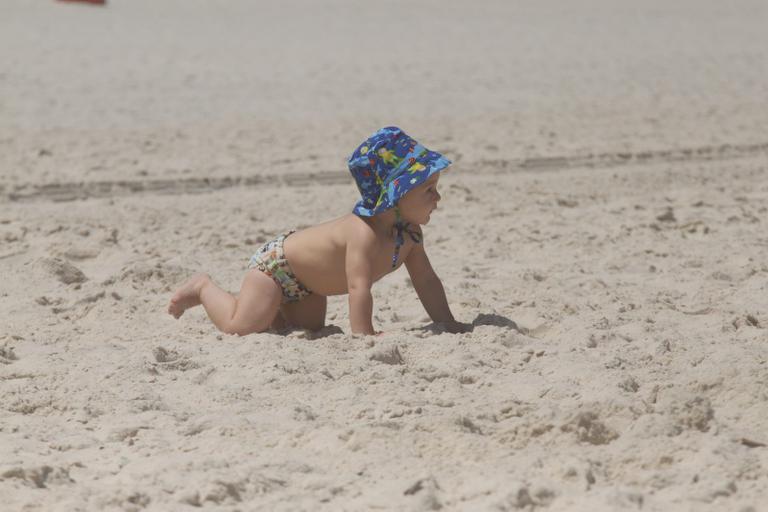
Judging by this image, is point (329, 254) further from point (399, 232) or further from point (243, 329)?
point (243, 329)

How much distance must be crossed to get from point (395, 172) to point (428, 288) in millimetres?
481

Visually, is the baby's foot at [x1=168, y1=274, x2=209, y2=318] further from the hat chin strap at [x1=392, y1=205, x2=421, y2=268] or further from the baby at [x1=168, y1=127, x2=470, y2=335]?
the hat chin strap at [x1=392, y1=205, x2=421, y2=268]

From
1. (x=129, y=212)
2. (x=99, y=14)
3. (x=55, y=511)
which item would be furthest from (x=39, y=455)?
(x=99, y=14)

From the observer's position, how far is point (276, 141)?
29.9 feet

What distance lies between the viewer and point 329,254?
14.9 feet

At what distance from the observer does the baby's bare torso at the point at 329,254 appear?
4.50 m

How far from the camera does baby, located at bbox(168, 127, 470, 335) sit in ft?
14.4

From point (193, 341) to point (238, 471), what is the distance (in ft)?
4.07

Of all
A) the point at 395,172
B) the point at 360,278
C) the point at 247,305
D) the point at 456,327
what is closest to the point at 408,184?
the point at 395,172

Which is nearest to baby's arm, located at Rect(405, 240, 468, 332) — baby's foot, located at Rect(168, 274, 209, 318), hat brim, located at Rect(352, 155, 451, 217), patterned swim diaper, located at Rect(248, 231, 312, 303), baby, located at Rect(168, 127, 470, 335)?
baby, located at Rect(168, 127, 470, 335)

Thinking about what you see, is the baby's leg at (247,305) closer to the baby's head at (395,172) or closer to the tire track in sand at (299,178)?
the baby's head at (395,172)

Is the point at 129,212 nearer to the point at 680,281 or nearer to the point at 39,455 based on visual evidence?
the point at 680,281

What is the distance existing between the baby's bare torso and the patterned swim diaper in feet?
0.07

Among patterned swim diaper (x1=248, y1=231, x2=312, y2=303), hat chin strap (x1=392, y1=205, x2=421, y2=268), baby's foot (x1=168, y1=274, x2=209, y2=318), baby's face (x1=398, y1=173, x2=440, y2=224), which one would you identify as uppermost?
baby's face (x1=398, y1=173, x2=440, y2=224)
